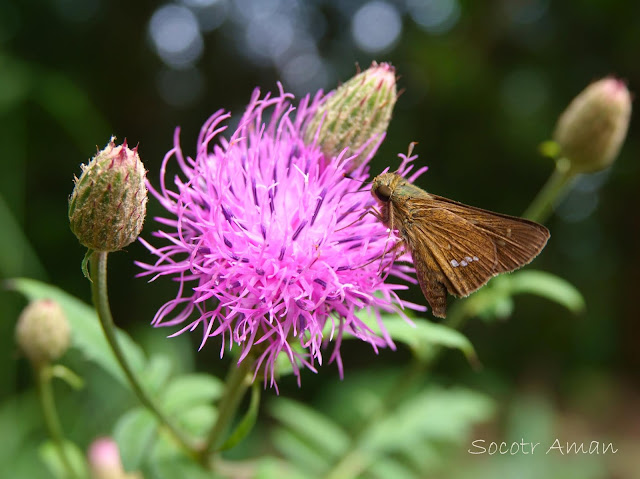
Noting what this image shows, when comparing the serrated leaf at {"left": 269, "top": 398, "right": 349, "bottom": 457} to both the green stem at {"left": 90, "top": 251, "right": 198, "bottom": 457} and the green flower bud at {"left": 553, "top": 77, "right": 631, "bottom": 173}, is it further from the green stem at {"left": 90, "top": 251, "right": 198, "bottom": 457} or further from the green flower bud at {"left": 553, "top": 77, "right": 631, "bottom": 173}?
the green flower bud at {"left": 553, "top": 77, "right": 631, "bottom": 173}

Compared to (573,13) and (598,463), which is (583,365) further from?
(573,13)

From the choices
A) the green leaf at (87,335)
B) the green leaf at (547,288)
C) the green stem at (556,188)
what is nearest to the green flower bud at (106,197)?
the green leaf at (87,335)

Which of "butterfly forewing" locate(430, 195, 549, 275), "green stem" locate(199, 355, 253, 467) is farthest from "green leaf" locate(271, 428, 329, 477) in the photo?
"butterfly forewing" locate(430, 195, 549, 275)

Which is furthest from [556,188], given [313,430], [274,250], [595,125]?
[313,430]

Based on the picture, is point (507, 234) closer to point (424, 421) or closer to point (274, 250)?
point (274, 250)

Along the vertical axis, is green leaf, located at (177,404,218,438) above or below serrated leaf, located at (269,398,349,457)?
above

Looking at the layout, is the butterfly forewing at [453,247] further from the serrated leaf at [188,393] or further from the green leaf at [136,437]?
the green leaf at [136,437]
